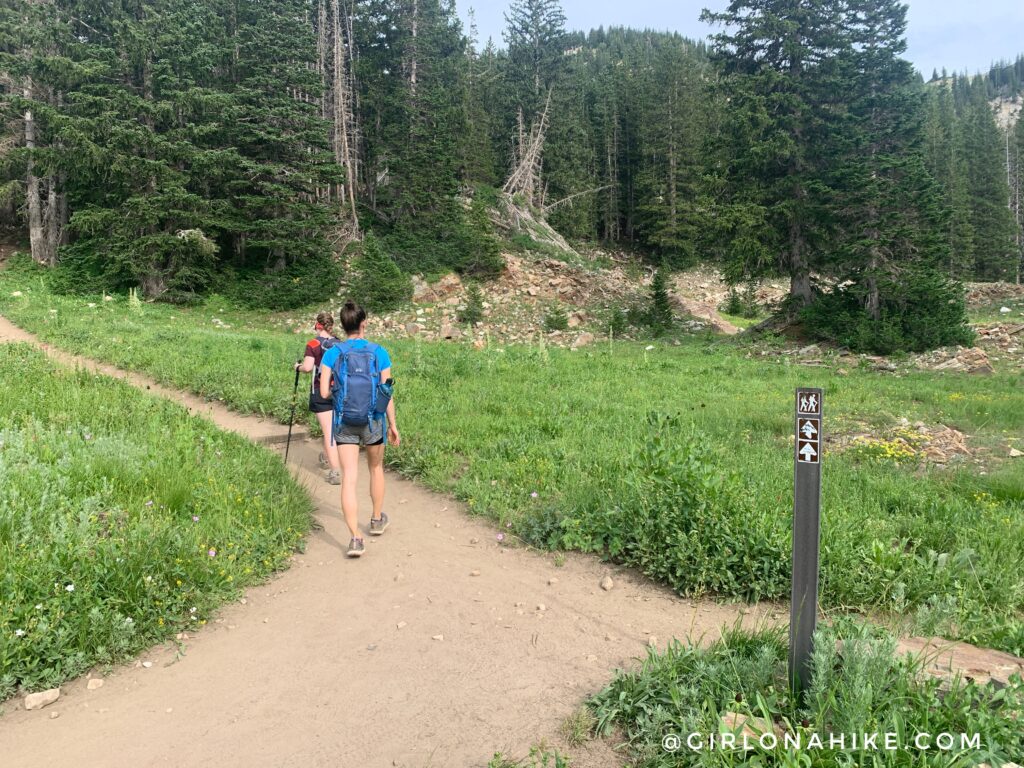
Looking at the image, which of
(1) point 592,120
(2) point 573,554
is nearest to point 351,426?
(2) point 573,554

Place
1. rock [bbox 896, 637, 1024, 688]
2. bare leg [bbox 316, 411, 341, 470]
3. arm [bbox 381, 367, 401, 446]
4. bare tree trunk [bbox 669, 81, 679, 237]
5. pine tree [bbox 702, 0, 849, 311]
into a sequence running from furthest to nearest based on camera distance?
bare tree trunk [bbox 669, 81, 679, 237] < pine tree [bbox 702, 0, 849, 311] < bare leg [bbox 316, 411, 341, 470] < arm [bbox 381, 367, 401, 446] < rock [bbox 896, 637, 1024, 688]

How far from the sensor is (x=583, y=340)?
2373 cm

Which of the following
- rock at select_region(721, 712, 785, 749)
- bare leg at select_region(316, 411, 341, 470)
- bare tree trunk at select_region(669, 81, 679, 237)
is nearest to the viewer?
rock at select_region(721, 712, 785, 749)

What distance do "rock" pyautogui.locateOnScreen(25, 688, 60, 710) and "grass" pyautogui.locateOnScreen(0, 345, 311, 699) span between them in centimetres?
10

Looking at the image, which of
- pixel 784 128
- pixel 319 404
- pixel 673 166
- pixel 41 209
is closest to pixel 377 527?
pixel 319 404

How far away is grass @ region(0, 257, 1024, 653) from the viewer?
4297mm

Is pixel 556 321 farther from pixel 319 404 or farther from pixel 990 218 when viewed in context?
pixel 990 218

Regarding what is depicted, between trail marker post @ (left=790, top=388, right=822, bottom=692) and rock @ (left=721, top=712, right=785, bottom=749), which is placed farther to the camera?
trail marker post @ (left=790, top=388, right=822, bottom=692)

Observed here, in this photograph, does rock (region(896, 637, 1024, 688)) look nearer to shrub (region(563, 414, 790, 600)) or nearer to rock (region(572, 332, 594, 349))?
shrub (region(563, 414, 790, 600))

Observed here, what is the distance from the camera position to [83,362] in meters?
12.9

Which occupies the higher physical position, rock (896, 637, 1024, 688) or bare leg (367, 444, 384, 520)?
bare leg (367, 444, 384, 520)

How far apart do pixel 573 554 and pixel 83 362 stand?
12642mm

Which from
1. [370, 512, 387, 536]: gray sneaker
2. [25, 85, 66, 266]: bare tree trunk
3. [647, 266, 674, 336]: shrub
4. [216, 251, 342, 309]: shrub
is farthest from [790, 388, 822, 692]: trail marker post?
[25, 85, 66, 266]: bare tree trunk

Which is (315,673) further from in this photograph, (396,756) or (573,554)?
(573,554)
